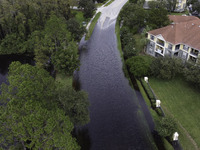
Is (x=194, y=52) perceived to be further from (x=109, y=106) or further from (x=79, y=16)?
(x=79, y=16)

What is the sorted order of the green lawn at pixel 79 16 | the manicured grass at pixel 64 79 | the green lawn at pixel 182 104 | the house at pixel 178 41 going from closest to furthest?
the green lawn at pixel 182 104, the house at pixel 178 41, the manicured grass at pixel 64 79, the green lawn at pixel 79 16

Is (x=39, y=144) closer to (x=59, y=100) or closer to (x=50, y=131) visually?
(x=50, y=131)

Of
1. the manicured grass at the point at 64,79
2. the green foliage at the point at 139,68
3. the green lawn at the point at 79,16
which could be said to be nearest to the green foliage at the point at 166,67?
the green foliage at the point at 139,68

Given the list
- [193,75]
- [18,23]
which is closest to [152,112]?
[193,75]

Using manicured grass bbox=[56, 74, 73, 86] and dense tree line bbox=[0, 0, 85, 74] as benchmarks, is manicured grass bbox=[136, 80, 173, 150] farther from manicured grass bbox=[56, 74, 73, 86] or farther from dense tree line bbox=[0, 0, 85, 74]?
dense tree line bbox=[0, 0, 85, 74]

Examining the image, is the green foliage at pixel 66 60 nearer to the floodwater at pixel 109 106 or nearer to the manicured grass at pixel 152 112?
the floodwater at pixel 109 106

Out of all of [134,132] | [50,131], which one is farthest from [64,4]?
[50,131]

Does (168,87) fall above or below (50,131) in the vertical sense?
below
